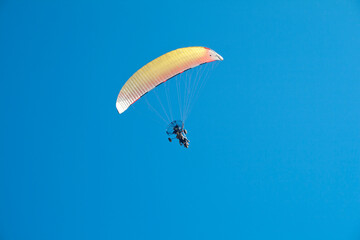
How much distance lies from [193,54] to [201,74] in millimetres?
2908

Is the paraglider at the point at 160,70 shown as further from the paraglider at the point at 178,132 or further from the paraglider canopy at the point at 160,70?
the paraglider at the point at 178,132

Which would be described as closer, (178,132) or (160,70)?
(160,70)

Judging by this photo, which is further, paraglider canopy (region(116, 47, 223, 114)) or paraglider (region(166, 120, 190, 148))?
paraglider (region(166, 120, 190, 148))

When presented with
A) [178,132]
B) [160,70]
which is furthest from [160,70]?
[178,132]

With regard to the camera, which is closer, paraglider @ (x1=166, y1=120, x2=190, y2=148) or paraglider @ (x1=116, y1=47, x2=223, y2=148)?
paraglider @ (x1=116, y1=47, x2=223, y2=148)

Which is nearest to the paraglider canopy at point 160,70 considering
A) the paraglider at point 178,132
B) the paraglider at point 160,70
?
the paraglider at point 160,70

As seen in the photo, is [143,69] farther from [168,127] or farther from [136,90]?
[168,127]

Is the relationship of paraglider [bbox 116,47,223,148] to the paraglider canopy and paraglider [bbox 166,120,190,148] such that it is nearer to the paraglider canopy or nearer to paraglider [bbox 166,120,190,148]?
the paraglider canopy

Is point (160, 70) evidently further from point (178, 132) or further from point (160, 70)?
point (178, 132)

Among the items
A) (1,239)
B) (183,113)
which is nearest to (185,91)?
(183,113)

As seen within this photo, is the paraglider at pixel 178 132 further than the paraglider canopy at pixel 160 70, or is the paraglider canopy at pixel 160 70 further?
the paraglider at pixel 178 132

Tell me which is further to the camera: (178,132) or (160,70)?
(178,132)

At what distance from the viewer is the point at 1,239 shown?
57.6 feet

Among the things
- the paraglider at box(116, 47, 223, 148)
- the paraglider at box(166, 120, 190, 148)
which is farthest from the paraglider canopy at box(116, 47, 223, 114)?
the paraglider at box(166, 120, 190, 148)
